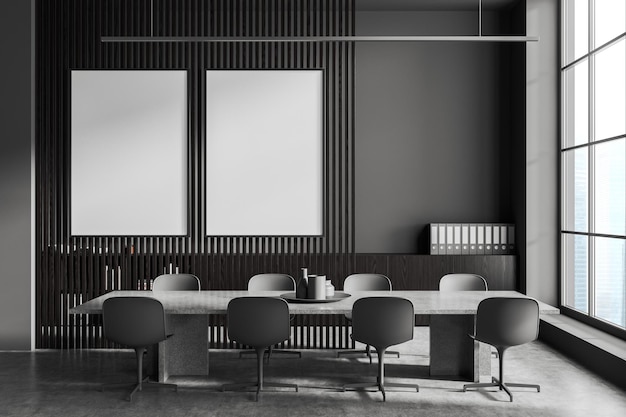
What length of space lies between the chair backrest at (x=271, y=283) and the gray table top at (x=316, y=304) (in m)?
0.31

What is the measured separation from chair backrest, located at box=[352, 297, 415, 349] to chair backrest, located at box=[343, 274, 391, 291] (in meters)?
1.35

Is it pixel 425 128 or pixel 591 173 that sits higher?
pixel 425 128

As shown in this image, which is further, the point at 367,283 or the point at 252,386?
the point at 367,283

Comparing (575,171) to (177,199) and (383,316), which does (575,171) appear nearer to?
(383,316)

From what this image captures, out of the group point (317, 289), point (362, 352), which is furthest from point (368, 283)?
point (317, 289)

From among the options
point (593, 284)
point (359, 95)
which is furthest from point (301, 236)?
point (593, 284)

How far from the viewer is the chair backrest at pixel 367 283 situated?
619 centimetres

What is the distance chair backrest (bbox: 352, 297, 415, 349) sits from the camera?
477 cm

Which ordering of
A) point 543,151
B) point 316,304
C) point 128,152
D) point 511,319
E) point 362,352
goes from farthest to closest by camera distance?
point 543,151
point 128,152
point 362,352
point 316,304
point 511,319

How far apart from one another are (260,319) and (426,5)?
4.84m

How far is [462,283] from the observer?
20.1 feet

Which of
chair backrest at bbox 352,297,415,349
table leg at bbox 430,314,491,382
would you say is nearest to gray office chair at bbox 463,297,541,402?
chair backrest at bbox 352,297,415,349

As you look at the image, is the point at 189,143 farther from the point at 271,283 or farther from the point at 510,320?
the point at 510,320

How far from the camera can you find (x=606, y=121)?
6.25 meters
